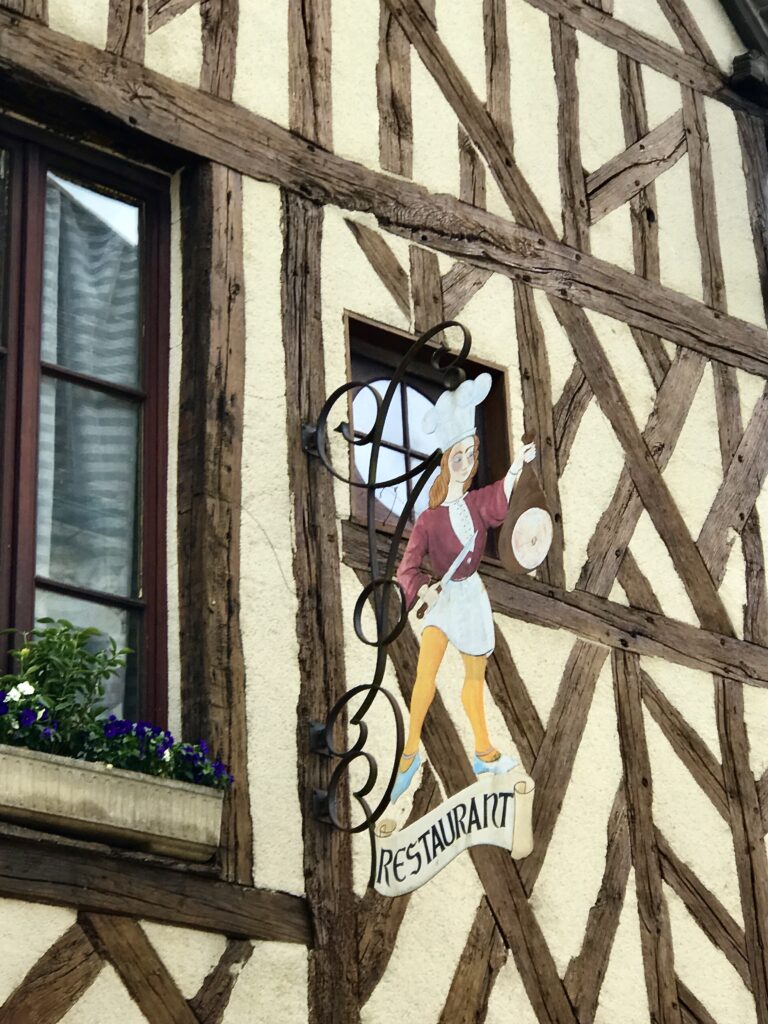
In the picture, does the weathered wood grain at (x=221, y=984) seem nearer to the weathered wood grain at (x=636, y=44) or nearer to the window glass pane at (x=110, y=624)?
the window glass pane at (x=110, y=624)

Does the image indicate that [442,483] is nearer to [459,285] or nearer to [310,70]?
[459,285]

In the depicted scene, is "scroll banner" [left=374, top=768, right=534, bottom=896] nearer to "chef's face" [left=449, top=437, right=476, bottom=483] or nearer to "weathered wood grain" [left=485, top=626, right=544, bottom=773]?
"weathered wood grain" [left=485, top=626, right=544, bottom=773]

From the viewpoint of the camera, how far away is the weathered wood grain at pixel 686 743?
6648 mm

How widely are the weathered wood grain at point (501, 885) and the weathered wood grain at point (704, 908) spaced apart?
66cm

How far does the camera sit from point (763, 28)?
8.42 meters

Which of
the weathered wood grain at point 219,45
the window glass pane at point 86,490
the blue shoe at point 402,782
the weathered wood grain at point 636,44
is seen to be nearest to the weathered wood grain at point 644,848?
the blue shoe at point 402,782

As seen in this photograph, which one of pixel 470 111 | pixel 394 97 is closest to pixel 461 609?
pixel 394 97

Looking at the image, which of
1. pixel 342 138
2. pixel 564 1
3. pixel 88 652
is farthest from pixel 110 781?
pixel 564 1

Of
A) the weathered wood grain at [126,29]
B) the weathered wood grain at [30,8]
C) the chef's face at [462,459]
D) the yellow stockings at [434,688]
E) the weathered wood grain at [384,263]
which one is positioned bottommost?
the yellow stockings at [434,688]

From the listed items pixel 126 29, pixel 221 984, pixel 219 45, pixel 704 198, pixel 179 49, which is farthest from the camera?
pixel 704 198

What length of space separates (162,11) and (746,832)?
3383mm

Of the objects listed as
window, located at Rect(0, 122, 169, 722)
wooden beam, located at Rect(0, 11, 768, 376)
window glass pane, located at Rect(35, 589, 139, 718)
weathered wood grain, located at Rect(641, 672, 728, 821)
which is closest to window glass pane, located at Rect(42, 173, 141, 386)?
window, located at Rect(0, 122, 169, 722)

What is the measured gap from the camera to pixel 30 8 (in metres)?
5.95

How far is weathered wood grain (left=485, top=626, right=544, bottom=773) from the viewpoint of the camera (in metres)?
6.21
